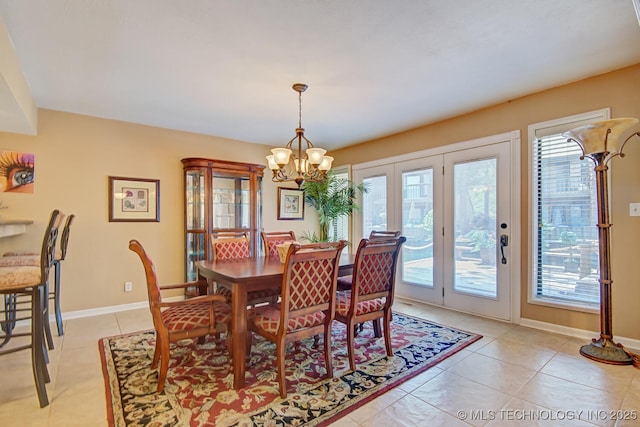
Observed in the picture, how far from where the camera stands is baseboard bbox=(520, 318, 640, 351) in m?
2.65

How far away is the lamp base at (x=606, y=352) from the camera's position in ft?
7.83

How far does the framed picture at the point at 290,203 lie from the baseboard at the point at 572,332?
3658 millimetres

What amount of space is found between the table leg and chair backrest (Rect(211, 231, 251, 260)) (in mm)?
1290

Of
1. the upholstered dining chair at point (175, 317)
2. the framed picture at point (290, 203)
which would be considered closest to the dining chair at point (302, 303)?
the upholstered dining chair at point (175, 317)

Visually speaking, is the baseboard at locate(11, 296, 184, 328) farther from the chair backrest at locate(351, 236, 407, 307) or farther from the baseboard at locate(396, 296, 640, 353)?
the baseboard at locate(396, 296, 640, 353)

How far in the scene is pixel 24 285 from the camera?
74.0 inches

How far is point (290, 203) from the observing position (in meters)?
5.54

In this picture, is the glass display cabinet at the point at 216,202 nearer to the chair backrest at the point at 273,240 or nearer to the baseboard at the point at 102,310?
the baseboard at the point at 102,310

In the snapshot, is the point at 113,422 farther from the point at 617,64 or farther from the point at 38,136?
the point at 617,64

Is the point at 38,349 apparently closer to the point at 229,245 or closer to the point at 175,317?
the point at 175,317

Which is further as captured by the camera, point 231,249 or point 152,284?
point 231,249

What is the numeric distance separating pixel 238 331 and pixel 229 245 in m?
1.48

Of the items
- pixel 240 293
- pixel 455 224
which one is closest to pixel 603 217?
pixel 455 224

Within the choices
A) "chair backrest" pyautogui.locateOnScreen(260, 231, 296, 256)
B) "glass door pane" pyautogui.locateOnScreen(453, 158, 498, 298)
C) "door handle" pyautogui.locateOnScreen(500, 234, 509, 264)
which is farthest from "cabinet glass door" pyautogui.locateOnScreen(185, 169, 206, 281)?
"door handle" pyautogui.locateOnScreen(500, 234, 509, 264)
